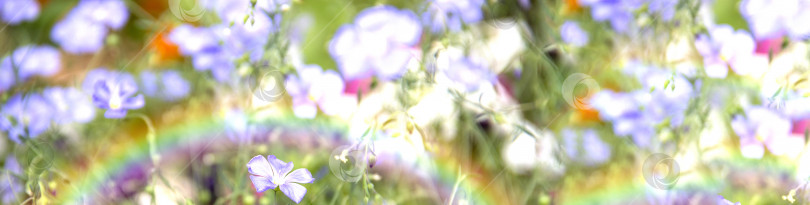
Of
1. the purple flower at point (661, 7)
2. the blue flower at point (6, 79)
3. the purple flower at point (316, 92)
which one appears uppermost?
the purple flower at point (661, 7)

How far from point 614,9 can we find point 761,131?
327 mm

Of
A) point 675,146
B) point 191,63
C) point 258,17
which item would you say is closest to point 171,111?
point 191,63

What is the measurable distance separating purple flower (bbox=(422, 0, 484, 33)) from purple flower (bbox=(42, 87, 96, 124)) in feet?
1.93

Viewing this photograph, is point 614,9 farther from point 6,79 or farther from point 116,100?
point 6,79

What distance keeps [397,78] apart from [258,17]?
0.25 meters

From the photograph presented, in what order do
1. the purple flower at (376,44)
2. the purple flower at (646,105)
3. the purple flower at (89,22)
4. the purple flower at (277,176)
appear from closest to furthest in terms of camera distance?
the purple flower at (277,176), the purple flower at (376,44), the purple flower at (646,105), the purple flower at (89,22)

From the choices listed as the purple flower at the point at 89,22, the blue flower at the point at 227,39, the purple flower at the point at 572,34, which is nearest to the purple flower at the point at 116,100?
the blue flower at the point at 227,39

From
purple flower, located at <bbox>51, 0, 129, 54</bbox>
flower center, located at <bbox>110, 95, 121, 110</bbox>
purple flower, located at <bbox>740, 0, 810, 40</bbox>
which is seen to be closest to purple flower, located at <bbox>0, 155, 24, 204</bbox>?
purple flower, located at <bbox>51, 0, 129, 54</bbox>

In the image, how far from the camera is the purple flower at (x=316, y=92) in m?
1.22

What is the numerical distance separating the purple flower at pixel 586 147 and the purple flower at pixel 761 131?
11.1 inches

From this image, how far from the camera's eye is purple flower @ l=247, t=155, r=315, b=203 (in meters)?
0.79

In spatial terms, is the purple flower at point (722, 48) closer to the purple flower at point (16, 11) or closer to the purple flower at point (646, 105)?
the purple flower at point (646, 105)

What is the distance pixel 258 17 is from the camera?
4.08ft

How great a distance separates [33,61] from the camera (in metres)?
1.44
